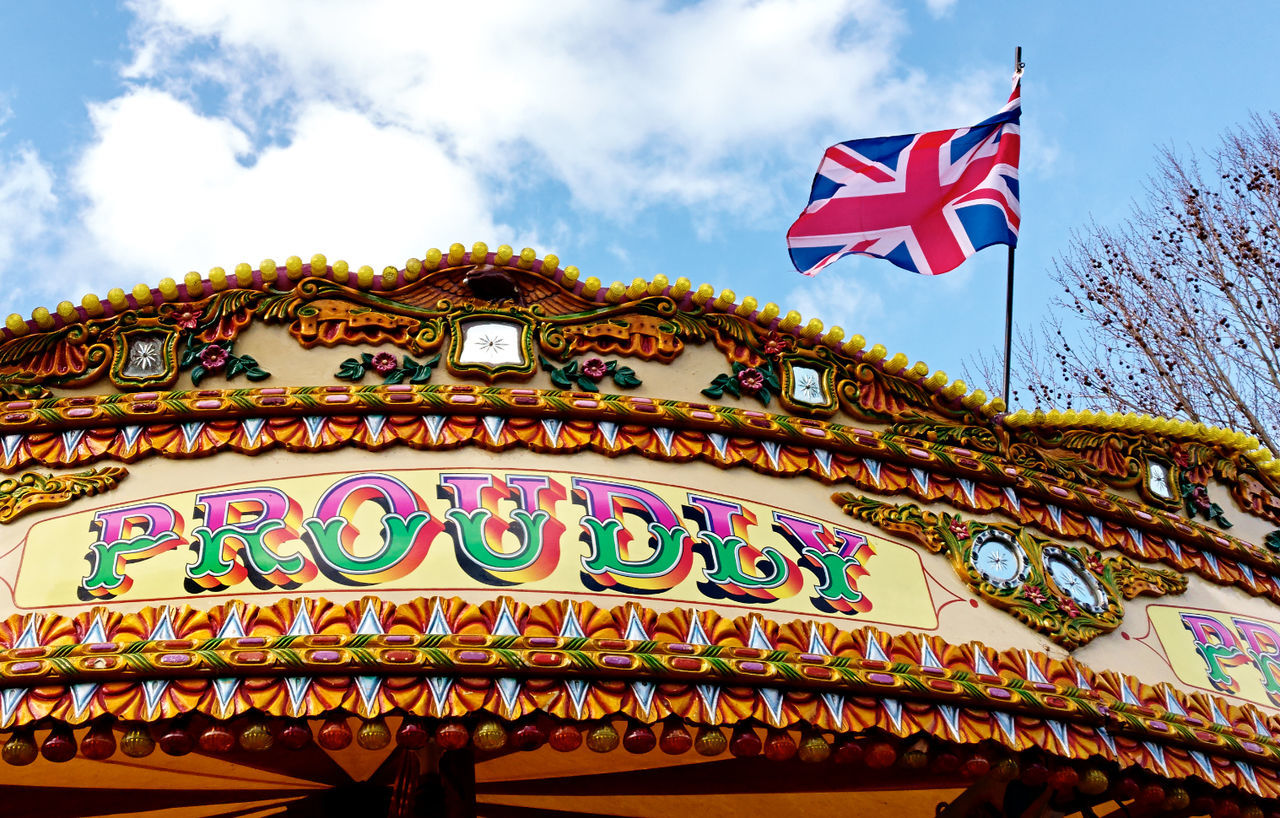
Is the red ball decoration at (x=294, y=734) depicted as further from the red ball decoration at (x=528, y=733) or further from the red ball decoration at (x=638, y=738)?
the red ball decoration at (x=638, y=738)

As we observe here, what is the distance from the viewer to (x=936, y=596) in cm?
540

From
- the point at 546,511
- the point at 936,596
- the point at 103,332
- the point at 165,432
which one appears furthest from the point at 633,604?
the point at 103,332

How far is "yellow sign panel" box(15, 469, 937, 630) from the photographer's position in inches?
190

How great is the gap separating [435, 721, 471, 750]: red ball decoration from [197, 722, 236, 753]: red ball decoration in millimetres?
670

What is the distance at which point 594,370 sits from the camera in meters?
5.85

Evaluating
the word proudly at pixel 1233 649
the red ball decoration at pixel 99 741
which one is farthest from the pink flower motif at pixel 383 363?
the word proudly at pixel 1233 649

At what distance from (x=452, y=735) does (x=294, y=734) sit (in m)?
0.51

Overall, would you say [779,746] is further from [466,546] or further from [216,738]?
[216,738]

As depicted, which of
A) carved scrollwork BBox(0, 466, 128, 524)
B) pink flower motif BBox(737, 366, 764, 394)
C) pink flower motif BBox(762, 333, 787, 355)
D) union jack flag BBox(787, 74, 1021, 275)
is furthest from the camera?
union jack flag BBox(787, 74, 1021, 275)

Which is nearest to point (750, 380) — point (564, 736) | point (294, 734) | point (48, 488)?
point (564, 736)

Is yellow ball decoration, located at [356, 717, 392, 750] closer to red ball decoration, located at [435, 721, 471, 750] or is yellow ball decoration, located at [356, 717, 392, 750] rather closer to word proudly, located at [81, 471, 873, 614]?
red ball decoration, located at [435, 721, 471, 750]

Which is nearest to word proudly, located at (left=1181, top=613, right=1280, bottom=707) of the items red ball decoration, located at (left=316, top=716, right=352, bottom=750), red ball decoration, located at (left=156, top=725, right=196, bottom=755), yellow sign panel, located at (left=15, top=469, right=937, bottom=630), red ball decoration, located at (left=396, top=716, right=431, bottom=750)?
yellow sign panel, located at (left=15, top=469, right=937, bottom=630)

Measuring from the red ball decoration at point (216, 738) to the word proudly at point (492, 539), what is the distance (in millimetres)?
605

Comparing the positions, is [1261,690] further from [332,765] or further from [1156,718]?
[332,765]
